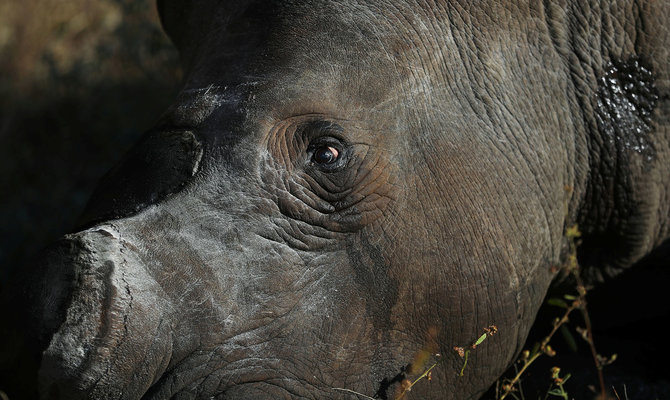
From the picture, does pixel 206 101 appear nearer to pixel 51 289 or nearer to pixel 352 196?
pixel 352 196

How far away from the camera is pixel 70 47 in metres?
7.14

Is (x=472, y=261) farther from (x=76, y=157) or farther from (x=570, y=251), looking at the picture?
(x=76, y=157)

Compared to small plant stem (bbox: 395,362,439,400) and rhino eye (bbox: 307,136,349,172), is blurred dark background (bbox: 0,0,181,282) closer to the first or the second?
rhino eye (bbox: 307,136,349,172)

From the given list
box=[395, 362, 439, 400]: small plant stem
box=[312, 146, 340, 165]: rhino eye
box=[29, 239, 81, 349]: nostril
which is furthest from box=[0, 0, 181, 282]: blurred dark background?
box=[395, 362, 439, 400]: small plant stem

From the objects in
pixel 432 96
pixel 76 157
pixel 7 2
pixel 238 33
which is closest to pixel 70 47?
pixel 7 2

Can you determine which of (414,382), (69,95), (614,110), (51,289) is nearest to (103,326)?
(51,289)

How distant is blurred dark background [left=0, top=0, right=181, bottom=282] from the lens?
6414 millimetres

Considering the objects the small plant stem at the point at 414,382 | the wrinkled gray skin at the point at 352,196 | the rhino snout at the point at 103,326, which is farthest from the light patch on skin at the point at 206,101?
the small plant stem at the point at 414,382

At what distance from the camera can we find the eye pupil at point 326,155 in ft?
11.0

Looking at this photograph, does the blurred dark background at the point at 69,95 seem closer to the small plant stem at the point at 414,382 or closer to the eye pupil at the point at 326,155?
the eye pupil at the point at 326,155

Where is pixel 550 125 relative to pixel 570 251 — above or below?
above

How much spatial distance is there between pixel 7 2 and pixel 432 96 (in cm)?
476

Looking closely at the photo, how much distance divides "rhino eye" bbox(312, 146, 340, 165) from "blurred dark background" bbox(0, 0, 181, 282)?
324 cm

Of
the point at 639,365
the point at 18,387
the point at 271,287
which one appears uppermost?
the point at 271,287
